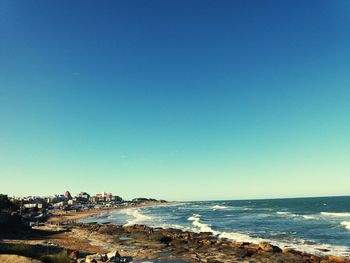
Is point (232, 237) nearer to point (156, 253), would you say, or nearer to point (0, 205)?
point (156, 253)

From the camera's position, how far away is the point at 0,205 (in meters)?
78.2

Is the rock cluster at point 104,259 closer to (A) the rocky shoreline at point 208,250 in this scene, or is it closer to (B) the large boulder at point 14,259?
(A) the rocky shoreline at point 208,250

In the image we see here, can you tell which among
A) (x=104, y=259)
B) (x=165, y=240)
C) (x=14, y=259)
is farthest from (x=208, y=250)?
(x=14, y=259)

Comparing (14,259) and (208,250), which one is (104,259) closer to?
(14,259)

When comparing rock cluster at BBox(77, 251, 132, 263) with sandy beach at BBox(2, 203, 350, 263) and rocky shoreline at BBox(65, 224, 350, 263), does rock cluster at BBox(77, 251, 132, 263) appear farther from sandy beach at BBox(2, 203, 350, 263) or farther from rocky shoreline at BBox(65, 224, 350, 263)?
rocky shoreline at BBox(65, 224, 350, 263)

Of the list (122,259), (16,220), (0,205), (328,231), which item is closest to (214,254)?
(122,259)

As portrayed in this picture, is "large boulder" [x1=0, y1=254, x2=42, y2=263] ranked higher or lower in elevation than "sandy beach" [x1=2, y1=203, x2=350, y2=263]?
higher

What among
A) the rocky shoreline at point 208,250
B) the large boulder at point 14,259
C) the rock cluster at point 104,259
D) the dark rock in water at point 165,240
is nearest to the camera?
the large boulder at point 14,259

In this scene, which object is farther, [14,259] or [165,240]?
[165,240]

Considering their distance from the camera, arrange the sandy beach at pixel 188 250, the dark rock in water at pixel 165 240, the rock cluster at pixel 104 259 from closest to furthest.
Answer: the rock cluster at pixel 104 259
the sandy beach at pixel 188 250
the dark rock in water at pixel 165 240

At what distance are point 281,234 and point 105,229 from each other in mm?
28205

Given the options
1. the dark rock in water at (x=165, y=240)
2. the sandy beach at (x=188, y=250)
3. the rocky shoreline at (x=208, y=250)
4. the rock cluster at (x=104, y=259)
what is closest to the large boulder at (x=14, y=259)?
the rock cluster at (x=104, y=259)

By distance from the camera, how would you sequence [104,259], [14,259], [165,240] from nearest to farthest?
[14,259] → [104,259] → [165,240]

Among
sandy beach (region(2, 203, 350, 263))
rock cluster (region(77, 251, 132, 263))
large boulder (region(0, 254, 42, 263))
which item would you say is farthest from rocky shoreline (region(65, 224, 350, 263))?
large boulder (region(0, 254, 42, 263))
